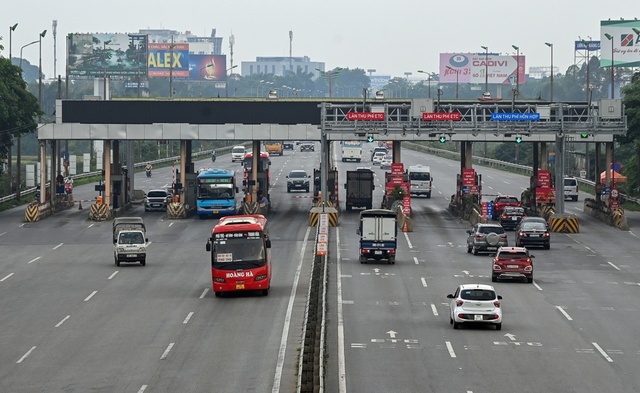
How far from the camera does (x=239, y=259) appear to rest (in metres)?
48.8

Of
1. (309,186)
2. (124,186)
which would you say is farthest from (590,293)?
(309,186)

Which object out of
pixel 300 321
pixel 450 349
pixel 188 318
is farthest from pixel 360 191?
pixel 450 349

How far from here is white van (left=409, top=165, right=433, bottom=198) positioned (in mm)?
108875

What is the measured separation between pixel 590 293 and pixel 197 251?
2332 cm

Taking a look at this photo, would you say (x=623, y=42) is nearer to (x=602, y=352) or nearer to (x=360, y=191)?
(x=360, y=191)

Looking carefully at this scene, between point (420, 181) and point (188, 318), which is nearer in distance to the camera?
point (188, 318)

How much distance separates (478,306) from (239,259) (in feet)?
36.1

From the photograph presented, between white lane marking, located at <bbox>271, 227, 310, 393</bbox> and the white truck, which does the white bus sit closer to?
white lane marking, located at <bbox>271, 227, 310, 393</bbox>

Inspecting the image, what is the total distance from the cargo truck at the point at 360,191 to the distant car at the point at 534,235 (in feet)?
83.6

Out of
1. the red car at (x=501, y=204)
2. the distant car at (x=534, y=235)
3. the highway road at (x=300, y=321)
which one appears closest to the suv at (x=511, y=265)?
the highway road at (x=300, y=321)

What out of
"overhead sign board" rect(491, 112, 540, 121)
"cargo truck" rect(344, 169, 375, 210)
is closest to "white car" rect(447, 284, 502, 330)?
"overhead sign board" rect(491, 112, 540, 121)

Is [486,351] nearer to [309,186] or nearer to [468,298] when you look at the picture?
[468,298]

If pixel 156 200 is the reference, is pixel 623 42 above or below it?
above

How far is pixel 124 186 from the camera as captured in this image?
94750 mm
